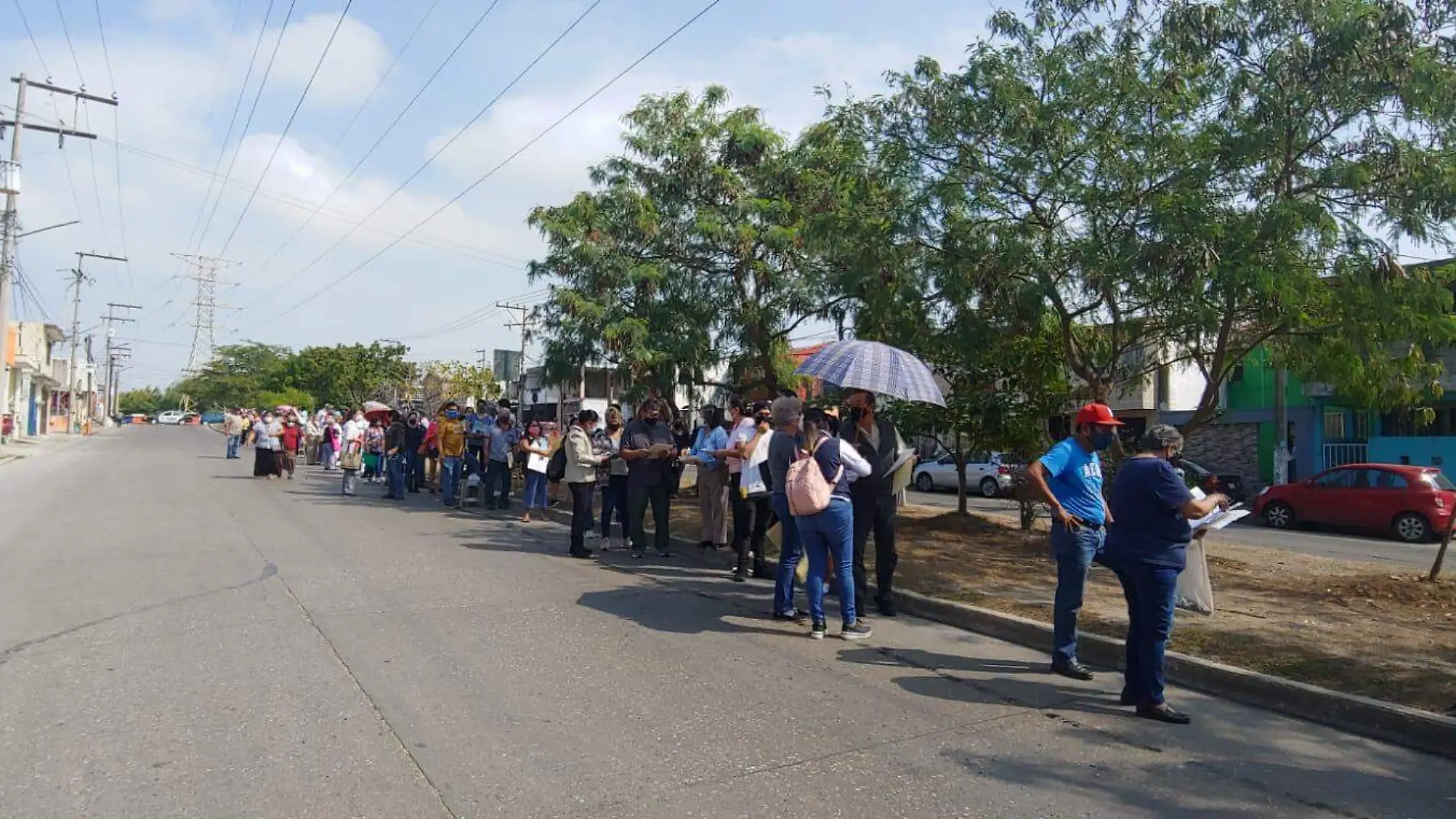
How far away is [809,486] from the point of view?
6805mm

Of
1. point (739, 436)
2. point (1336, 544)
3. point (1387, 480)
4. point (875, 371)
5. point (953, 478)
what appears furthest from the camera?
point (953, 478)

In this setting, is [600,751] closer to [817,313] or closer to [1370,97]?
[1370,97]

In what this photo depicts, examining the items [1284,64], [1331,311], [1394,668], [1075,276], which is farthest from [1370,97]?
[1394,668]

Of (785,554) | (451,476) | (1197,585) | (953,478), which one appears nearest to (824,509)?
(785,554)

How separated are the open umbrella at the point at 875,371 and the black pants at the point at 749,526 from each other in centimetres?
183

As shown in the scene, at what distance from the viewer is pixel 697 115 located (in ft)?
50.7

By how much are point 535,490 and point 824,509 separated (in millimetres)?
7976

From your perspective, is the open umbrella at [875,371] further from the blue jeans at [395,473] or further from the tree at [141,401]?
the tree at [141,401]

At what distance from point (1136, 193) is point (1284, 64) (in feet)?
5.08

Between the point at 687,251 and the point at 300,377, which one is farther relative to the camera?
the point at 300,377

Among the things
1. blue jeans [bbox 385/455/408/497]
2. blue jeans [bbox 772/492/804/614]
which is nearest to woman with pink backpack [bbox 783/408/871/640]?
blue jeans [bbox 772/492/804/614]

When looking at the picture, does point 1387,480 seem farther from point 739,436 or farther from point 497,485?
point 497,485

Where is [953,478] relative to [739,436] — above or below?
below

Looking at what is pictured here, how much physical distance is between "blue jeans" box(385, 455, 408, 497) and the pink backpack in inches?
469
